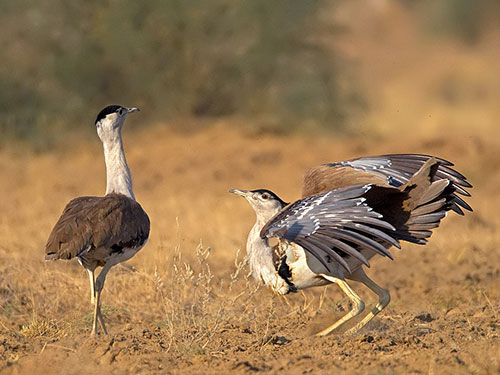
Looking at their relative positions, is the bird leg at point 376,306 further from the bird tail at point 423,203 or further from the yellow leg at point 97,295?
the yellow leg at point 97,295

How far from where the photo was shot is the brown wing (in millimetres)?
5844

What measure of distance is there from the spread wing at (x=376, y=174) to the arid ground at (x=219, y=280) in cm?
92

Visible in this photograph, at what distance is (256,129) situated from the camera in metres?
15.8

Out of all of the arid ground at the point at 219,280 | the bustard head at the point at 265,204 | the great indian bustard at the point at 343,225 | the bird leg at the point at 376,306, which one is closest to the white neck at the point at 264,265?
the great indian bustard at the point at 343,225

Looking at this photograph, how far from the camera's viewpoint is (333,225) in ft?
17.3

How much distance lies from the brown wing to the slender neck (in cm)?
37

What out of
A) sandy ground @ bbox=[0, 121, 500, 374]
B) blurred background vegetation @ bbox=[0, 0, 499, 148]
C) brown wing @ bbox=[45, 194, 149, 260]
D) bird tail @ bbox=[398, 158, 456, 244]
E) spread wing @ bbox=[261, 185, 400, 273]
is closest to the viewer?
spread wing @ bbox=[261, 185, 400, 273]

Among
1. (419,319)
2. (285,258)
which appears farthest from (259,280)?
(419,319)

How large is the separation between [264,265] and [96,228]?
45.1 inches

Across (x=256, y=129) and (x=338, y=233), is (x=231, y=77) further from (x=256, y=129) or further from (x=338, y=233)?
(x=338, y=233)

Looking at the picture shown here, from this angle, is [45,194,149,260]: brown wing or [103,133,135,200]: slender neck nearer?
[45,194,149,260]: brown wing

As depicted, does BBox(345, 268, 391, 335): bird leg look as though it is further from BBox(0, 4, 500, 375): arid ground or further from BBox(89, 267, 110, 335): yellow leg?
BBox(89, 267, 110, 335): yellow leg

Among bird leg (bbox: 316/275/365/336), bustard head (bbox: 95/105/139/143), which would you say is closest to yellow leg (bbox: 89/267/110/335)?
bustard head (bbox: 95/105/139/143)

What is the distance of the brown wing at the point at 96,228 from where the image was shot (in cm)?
584
